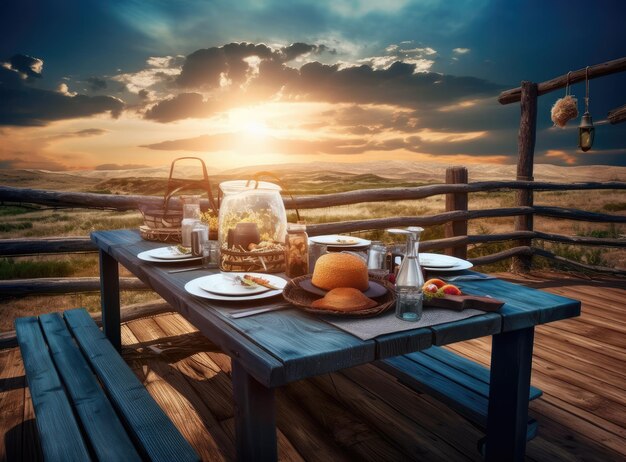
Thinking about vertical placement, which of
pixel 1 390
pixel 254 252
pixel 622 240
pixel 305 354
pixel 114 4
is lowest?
pixel 1 390

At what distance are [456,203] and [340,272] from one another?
13.8ft

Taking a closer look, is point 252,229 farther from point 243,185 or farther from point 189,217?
point 189,217

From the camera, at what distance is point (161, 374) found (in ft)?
9.39

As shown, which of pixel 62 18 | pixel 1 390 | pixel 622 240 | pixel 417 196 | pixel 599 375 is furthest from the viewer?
pixel 62 18

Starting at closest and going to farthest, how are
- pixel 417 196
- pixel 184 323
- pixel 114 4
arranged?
pixel 184 323 → pixel 417 196 → pixel 114 4

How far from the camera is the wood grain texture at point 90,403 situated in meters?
1.35

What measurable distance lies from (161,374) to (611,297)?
455cm

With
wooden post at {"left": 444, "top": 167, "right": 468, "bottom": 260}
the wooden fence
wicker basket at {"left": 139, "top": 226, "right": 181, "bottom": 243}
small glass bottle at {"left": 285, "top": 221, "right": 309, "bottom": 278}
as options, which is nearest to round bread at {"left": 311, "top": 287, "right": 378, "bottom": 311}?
small glass bottle at {"left": 285, "top": 221, "right": 309, "bottom": 278}

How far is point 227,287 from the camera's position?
61.2 inches

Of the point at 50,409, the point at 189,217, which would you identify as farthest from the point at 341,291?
the point at 189,217

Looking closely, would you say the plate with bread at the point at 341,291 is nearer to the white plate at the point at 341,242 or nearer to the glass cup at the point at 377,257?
the glass cup at the point at 377,257

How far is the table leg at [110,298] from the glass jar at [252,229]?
1.39 meters

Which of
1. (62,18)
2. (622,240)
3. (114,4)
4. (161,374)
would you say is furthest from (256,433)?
(62,18)

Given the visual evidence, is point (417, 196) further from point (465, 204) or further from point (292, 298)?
point (292, 298)
